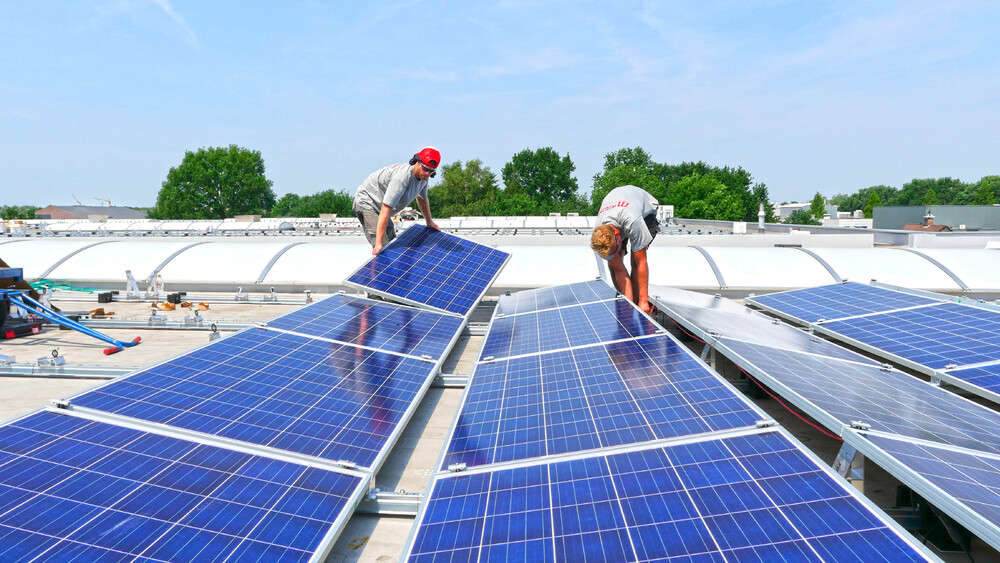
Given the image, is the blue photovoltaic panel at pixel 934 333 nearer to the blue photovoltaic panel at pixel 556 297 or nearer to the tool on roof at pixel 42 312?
the blue photovoltaic panel at pixel 556 297

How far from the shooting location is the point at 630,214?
1061 cm

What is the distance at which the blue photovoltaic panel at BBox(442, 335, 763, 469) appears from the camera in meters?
5.00

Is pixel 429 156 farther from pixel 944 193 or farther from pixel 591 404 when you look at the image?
pixel 944 193

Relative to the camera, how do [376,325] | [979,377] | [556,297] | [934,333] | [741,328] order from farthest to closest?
1. [556,297]
2. [934,333]
3. [376,325]
4. [741,328]
5. [979,377]

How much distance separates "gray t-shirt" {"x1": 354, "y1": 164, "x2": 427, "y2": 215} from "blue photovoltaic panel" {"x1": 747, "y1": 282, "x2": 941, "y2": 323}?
9.02 meters

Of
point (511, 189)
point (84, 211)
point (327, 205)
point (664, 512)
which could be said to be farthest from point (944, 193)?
point (84, 211)

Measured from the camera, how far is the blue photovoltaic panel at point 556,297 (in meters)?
11.4

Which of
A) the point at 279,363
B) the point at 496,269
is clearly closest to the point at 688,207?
the point at 496,269

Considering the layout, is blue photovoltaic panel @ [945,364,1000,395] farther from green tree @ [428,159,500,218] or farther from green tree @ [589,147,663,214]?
green tree @ [428,159,500,218]

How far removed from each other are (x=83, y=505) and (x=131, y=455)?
26.8 inches

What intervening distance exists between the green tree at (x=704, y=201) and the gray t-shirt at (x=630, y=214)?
3637 inches

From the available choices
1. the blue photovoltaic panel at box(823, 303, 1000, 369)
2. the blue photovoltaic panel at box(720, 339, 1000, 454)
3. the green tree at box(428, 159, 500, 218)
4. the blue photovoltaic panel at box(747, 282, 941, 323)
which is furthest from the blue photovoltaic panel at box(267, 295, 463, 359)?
the green tree at box(428, 159, 500, 218)

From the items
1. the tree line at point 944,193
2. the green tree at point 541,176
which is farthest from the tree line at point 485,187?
the tree line at point 944,193

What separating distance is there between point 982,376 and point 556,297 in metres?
7.33
